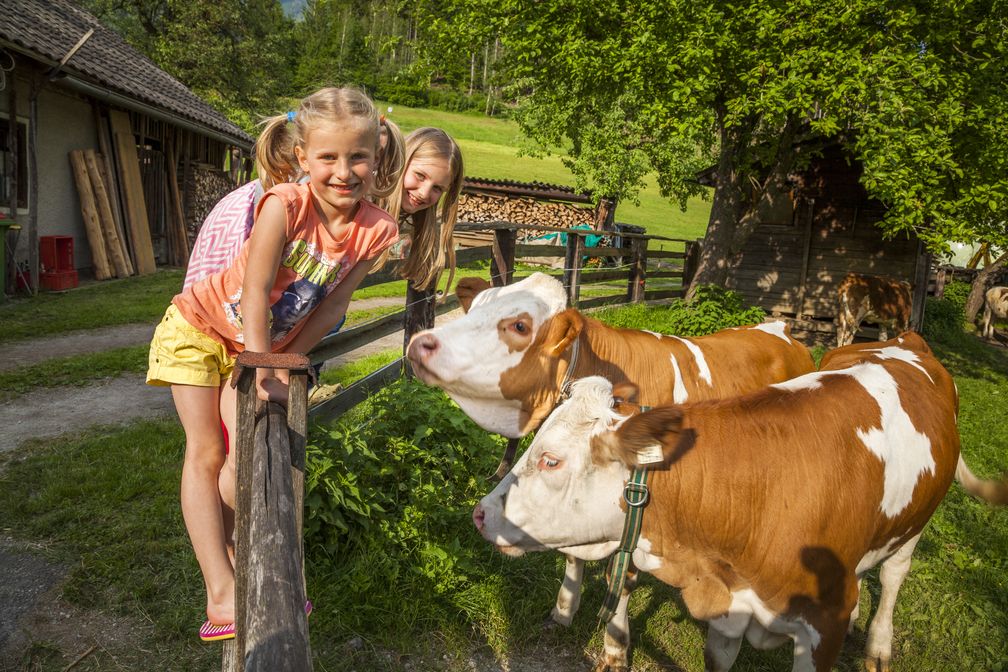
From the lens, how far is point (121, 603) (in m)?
2.82

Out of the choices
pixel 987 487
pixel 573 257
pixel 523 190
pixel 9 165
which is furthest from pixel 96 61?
pixel 523 190

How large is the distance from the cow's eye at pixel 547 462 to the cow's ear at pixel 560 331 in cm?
65

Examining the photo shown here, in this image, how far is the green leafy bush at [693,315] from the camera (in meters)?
10.1

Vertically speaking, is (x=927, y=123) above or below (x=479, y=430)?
above

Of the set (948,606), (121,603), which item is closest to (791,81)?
(948,606)

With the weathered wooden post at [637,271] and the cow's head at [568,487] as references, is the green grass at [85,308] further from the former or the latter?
the weathered wooden post at [637,271]

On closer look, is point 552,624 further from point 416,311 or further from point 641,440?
point 416,311

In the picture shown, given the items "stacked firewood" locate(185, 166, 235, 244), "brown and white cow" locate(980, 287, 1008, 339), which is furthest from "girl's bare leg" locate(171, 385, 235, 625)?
A: "brown and white cow" locate(980, 287, 1008, 339)

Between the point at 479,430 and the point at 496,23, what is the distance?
7.33 m

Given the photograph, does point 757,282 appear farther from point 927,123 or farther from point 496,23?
point 496,23

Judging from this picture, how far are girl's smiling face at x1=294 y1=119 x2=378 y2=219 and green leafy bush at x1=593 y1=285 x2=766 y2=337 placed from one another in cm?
733

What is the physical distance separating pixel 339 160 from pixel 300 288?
461mm

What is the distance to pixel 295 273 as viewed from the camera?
2225 mm

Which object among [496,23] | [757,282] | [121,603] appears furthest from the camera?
[757,282]
